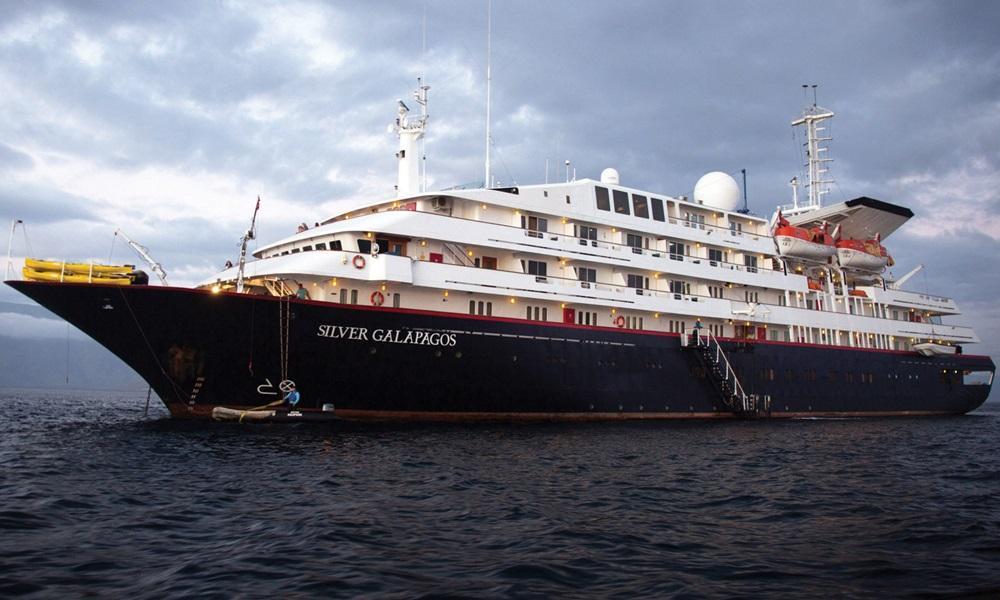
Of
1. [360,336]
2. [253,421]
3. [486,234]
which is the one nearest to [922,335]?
[486,234]

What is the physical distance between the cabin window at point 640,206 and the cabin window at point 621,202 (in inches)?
20.0

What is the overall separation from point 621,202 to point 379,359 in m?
15.2

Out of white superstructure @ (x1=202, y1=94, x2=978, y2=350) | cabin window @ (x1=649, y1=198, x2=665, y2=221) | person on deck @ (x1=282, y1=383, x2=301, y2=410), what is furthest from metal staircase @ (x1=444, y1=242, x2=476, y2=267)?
cabin window @ (x1=649, y1=198, x2=665, y2=221)

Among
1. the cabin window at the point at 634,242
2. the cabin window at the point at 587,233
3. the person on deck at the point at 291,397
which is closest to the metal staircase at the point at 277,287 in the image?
the person on deck at the point at 291,397

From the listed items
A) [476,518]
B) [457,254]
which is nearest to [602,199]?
[457,254]

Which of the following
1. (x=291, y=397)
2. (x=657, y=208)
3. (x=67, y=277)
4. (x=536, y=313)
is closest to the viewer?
(x=67, y=277)

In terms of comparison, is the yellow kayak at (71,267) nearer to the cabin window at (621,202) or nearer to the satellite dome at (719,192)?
the cabin window at (621,202)

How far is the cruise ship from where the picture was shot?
22.1m

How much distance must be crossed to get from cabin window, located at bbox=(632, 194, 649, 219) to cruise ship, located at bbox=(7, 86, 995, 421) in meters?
0.16

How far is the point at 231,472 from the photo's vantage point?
47.0 ft

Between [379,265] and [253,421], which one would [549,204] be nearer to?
[379,265]

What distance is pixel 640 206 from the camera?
3256 cm

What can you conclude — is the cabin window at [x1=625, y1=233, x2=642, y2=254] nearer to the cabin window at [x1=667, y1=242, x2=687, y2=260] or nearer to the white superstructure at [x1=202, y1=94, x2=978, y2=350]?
the white superstructure at [x1=202, y1=94, x2=978, y2=350]

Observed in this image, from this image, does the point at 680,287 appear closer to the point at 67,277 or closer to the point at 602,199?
the point at 602,199
